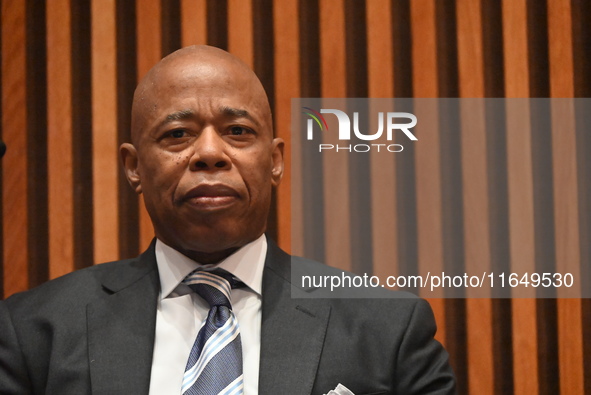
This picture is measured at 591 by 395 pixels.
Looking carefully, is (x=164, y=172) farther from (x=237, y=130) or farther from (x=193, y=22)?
(x=193, y=22)

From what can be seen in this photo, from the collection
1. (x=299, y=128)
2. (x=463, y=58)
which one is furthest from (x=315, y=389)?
(x=463, y=58)

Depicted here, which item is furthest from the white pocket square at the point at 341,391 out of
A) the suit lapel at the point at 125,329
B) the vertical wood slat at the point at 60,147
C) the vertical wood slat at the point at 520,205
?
the vertical wood slat at the point at 60,147

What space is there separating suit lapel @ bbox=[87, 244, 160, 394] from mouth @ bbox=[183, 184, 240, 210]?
0.23m

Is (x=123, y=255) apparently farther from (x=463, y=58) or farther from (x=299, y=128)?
(x=463, y=58)

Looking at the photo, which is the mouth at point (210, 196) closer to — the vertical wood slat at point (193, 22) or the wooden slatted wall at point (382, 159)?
the wooden slatted wall at point (382, 159)

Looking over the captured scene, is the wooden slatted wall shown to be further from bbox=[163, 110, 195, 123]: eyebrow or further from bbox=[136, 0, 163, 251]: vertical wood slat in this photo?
bbox=[163, 110, 195, 123]: eyebrow

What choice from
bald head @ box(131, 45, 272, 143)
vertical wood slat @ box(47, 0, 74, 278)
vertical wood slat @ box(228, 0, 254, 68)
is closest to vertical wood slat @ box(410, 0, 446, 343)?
vertical wood slat @ box(228, 0, 254, 68)

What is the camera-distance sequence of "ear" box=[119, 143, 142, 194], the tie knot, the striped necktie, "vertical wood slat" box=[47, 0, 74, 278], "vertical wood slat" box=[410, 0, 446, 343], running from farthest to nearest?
1. "vertical wood slat" box=[47, 0, 74, 278]
2. "vertical wood slat" box=[410, 0, 446, 343]
3. "ear" box=[119, 143, 142, 194]
4. the tie knot
5. the striped necktie

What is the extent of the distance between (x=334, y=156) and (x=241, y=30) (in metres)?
0.47

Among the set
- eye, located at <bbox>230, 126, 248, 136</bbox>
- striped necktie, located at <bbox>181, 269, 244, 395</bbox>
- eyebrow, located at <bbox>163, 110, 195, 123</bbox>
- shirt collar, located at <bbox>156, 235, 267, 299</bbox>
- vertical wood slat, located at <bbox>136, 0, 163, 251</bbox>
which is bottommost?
striped necktie, located at <bbox>181, 269, 244, 395</bbox>

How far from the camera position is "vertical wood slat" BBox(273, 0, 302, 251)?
2.12 m

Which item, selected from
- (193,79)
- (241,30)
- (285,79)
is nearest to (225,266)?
(193,79)

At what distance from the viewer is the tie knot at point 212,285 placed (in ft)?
5.11

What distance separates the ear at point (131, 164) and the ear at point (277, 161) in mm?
316
